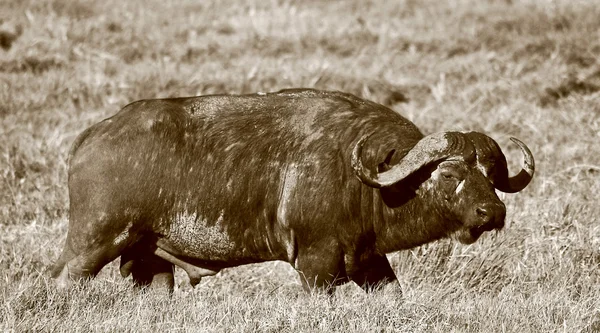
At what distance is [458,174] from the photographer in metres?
5.64

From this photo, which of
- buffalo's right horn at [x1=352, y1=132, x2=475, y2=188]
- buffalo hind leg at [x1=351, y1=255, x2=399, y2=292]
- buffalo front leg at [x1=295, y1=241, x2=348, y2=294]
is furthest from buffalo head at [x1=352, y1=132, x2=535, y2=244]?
buffalo hind leg at [x1=351, y1=255, x2=399, y2=292]

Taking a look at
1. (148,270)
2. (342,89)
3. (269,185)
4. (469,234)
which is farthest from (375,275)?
(342,89)

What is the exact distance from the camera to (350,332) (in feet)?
17.5

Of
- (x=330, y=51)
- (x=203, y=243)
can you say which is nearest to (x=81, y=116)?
(x=330, y=51)

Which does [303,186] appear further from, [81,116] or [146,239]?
[81,116]

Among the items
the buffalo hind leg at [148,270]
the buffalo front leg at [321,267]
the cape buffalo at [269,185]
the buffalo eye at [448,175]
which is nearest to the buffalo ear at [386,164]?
the cape buffalo at [269,185]

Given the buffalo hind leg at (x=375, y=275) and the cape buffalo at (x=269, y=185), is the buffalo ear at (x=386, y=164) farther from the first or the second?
the buffalo hind leg at (x=375, y=275)

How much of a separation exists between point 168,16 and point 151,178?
28.5ft

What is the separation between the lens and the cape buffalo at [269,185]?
227 inches

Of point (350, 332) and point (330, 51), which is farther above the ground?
point (350, 332)

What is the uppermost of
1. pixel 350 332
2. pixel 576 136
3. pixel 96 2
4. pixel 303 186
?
pixel 303 186

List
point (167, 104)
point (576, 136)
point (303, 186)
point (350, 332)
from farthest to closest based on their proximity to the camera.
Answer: point (576, 136) < point (167, 104) < point (303, 186) < point (350, 332)

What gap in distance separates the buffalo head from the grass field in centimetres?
51

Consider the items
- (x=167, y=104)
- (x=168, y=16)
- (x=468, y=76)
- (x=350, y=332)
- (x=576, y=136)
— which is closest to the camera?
(x=350, y=332)
